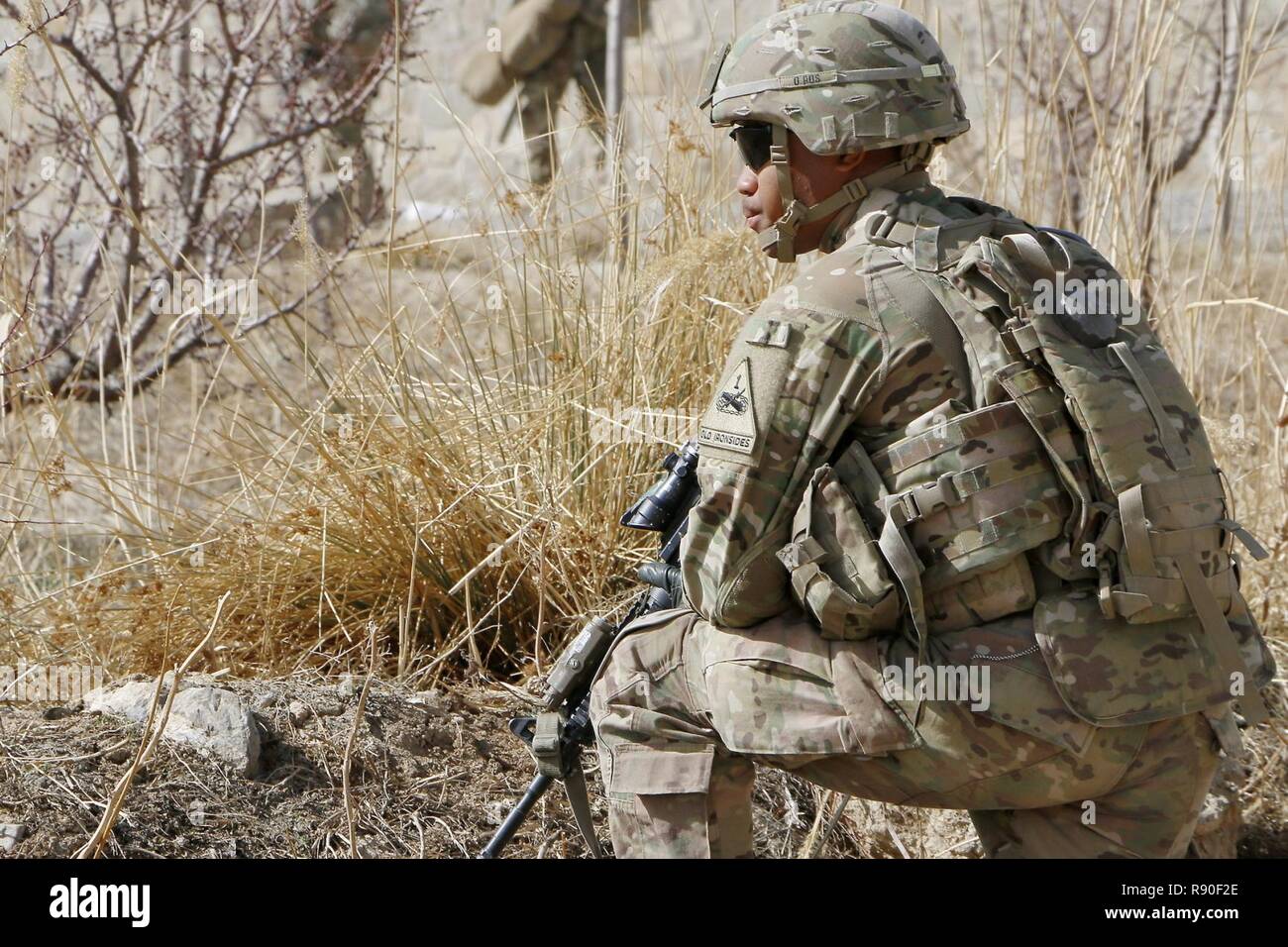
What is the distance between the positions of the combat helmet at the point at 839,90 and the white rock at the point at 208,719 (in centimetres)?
136

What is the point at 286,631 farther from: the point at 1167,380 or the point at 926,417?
the point at 1167,380

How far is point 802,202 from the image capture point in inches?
80.0

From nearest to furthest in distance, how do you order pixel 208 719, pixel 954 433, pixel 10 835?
pixel 954 433 < pixel 10 835 < pixel 208 719

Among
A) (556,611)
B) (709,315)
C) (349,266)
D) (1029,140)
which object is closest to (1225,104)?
(1029,140)

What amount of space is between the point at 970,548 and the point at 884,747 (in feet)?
0.94

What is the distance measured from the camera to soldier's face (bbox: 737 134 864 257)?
2.02 metres

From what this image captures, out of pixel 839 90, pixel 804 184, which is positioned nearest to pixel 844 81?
pixel 839 90

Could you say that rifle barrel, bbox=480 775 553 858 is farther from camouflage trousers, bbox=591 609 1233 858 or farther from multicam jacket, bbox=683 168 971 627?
multicam jacket, bbox=683 168 971 627

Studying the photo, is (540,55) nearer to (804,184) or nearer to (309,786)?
(309,786)

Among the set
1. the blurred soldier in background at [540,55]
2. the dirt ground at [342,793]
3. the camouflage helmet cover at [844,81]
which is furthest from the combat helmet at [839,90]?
the blurred soldier in background at [540,55]
